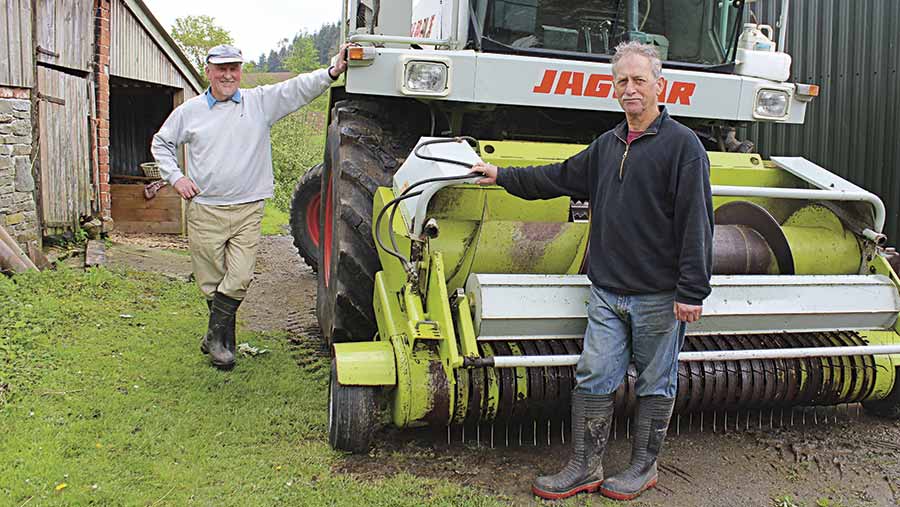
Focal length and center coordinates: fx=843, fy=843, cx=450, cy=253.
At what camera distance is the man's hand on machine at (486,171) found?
3.39 metres

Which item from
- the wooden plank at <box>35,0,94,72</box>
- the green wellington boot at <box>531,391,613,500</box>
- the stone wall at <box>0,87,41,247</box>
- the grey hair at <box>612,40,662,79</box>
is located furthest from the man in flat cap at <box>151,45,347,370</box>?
the wooden plank at <box>35,0,94,72</box>

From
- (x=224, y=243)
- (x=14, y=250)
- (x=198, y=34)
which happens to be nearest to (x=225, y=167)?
(x=224, y=243)

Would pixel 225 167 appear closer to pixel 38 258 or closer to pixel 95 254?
pixel 38 258

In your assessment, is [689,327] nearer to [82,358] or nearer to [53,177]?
[82,358]

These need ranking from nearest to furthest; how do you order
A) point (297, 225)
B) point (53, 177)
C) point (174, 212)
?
point (297, 225) < point (53, 177) < point (174, 212)

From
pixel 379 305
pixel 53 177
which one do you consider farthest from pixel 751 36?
pixel 53 177

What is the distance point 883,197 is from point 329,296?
15.3 ft

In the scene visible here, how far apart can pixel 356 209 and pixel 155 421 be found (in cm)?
136

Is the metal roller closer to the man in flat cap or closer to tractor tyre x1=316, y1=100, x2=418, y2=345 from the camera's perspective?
tractor tyre x1=316, y1=100, x2=418, y2=345

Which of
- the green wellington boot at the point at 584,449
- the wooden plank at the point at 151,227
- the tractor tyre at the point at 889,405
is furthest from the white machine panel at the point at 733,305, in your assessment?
the wooden plank at the point at 151,227

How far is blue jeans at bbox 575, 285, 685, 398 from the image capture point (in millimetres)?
3107

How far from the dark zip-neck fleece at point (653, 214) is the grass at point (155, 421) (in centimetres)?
103

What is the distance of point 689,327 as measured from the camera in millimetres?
3375

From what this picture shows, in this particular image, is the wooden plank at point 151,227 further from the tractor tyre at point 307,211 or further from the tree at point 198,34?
the tree at point 198,34
